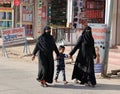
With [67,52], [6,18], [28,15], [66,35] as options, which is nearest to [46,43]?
[67,52]

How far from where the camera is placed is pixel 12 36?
2073cm

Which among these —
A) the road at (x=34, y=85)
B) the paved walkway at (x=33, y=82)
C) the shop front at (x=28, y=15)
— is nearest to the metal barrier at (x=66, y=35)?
the paved walkway at (x=33, y=82)

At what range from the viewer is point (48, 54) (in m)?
12.7

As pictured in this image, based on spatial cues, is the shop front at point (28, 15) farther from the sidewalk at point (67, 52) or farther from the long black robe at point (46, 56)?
the long black robe at point (46, 56)

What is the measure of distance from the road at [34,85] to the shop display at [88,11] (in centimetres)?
661

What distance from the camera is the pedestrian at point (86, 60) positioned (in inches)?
509

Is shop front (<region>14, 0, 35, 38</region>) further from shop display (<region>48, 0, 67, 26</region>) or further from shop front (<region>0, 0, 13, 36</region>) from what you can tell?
shop front (<region>0, 0, 13, 36</region>)

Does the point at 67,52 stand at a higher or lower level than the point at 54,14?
lower

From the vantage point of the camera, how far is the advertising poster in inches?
567

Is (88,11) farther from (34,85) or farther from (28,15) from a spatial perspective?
(34,85)

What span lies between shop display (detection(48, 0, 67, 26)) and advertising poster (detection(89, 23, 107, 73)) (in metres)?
10.5

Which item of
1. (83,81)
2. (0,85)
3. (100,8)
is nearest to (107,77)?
A: (83,81)

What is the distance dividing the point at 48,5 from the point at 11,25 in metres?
3.91

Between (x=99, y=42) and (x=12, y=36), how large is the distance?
23.3ft
